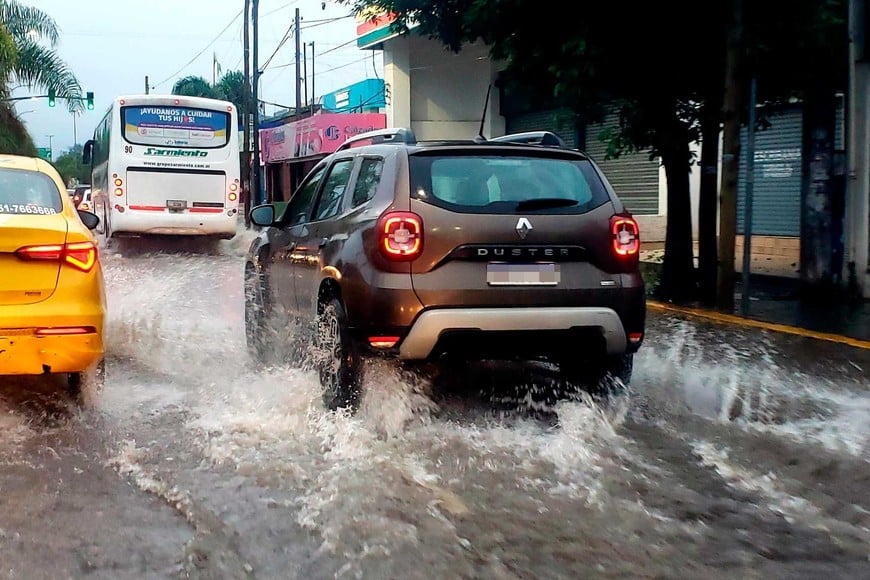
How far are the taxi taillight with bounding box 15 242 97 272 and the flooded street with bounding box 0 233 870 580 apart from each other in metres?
0.94

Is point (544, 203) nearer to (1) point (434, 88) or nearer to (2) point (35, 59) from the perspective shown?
(1) point (434, 88)

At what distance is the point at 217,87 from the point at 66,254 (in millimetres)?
49274

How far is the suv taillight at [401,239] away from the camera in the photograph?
575cm

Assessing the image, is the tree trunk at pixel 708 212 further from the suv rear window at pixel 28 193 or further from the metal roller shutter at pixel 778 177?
the suv rear window at pixel 28 193

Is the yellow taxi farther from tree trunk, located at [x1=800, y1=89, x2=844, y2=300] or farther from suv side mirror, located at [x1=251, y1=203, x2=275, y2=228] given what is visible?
tree trunk, located at [x1=800, y1=89, x2=844, y2=300]

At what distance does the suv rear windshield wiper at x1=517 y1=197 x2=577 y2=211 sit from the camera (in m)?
Answer: 6.01

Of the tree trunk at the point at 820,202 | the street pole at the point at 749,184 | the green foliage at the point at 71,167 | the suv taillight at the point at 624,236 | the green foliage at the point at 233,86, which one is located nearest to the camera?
the suv taillight at the point at 624,236

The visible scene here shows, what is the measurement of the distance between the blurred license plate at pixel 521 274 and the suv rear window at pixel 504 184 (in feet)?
1.09

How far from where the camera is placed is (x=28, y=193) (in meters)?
6.41

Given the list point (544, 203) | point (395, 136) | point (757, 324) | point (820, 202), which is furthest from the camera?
point (820, 202)

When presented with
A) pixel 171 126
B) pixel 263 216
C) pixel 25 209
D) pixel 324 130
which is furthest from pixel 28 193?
pixel 324 130

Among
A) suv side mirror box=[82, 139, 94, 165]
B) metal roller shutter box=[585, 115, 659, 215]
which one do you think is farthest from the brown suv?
suv side mirror box=[82, 139, 94, 165]

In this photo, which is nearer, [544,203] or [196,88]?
[544,203]

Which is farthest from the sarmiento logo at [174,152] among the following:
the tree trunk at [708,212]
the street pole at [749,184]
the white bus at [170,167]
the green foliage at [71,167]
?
the green foliage at [71,167]
